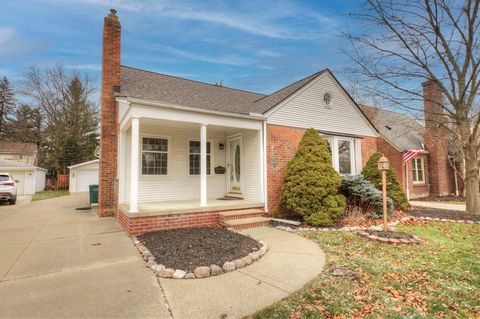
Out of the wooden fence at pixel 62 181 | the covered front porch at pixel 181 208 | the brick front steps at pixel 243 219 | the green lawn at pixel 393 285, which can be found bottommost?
the green lawn at pixel 393 285

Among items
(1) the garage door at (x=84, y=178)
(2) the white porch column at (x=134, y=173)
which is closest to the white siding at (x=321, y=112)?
(2) the white porch column at (x=134, y=173)

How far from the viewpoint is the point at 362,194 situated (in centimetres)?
816

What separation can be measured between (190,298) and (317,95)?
903cm

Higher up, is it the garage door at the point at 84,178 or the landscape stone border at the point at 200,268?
the garage door at the point at 84,178

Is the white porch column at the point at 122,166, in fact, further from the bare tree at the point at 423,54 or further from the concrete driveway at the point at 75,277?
the bare tree at the point at 423,54

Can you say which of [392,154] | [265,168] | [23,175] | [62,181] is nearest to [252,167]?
[265,168]

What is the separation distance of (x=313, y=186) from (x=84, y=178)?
24.1m

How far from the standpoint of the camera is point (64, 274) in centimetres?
388

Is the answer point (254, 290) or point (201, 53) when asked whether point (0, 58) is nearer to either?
point (201, 53)

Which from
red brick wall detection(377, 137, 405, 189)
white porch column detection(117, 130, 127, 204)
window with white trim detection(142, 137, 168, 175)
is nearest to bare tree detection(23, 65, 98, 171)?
white porch column detection(117, 130, 127, 204)

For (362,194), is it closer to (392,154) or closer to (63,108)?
(392,154)

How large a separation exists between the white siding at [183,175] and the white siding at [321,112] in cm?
152

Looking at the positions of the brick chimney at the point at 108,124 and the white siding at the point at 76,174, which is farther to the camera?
the white siding at the point at 76,174

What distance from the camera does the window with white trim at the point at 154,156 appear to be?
8633 mm
